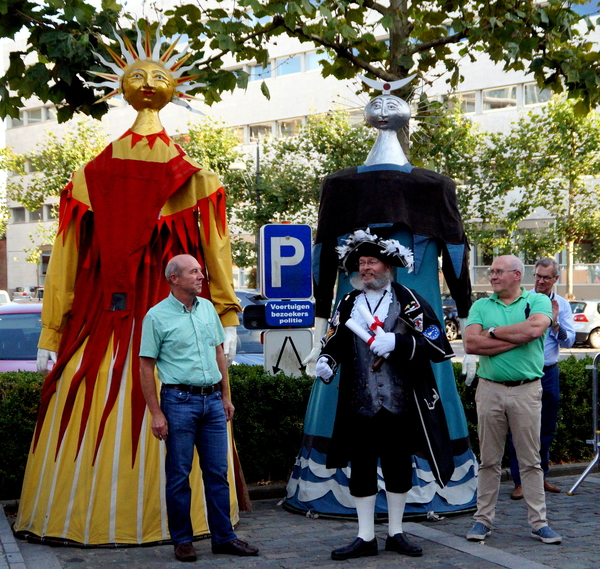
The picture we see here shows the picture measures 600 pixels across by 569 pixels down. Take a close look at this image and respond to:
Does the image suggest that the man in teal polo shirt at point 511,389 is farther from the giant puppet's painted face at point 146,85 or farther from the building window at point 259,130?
the building window at point 259,130

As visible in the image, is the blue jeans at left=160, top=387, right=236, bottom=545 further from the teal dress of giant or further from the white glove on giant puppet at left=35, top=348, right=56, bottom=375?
the teal dress of giant

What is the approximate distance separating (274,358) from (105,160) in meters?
2.83

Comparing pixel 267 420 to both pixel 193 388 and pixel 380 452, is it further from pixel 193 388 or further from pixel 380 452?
pixel 193 388

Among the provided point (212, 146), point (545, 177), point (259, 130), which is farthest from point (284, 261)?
point (259, 130)

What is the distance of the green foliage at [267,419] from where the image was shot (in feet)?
23.7

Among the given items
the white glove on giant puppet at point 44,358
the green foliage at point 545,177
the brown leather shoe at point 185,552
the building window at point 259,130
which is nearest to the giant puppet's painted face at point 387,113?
the white glove on giant puppet at point 44,358

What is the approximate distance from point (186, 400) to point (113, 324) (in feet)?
2.92

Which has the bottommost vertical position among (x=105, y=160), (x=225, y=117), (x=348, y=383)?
(x=348, y=383)

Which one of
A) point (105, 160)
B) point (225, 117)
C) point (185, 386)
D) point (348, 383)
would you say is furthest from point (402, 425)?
point (225, 117)

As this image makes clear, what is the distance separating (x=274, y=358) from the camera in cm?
793

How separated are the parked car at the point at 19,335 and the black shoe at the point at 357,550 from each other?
15.0 ft

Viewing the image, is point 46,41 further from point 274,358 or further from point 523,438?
point 523,438

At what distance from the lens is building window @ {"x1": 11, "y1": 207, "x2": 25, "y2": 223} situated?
2105 inches

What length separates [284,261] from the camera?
7918mm
